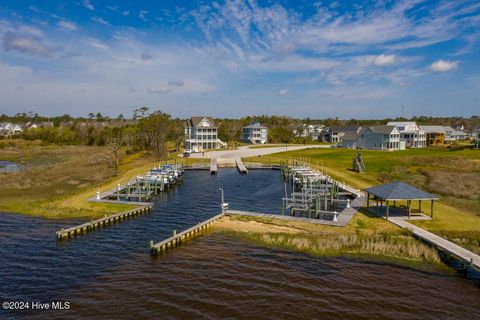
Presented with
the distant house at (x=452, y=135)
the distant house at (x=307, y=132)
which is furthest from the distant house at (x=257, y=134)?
the distant house at (x=452, y=135)

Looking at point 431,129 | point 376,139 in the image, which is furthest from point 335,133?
point 376,139

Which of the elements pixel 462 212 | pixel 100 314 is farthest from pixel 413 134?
pixel 100 314

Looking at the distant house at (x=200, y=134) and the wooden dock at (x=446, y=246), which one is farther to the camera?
the distant house at (x=200, y=134)

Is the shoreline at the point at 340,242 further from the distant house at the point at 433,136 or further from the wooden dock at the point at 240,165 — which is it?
the distant house at the point at 433,136

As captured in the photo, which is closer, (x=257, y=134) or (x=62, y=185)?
(x=62, y=185)

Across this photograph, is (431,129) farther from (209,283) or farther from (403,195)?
(209,283)

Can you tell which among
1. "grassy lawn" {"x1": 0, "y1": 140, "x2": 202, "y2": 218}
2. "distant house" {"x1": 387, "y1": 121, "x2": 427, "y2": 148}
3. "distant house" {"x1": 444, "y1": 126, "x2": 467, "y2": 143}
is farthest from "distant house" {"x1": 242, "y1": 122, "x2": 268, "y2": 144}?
"distant house" {"x1": 444, "y1": 126, "x2": 467, "y2": 143}

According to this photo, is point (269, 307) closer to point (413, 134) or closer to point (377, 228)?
point (377, 228)
